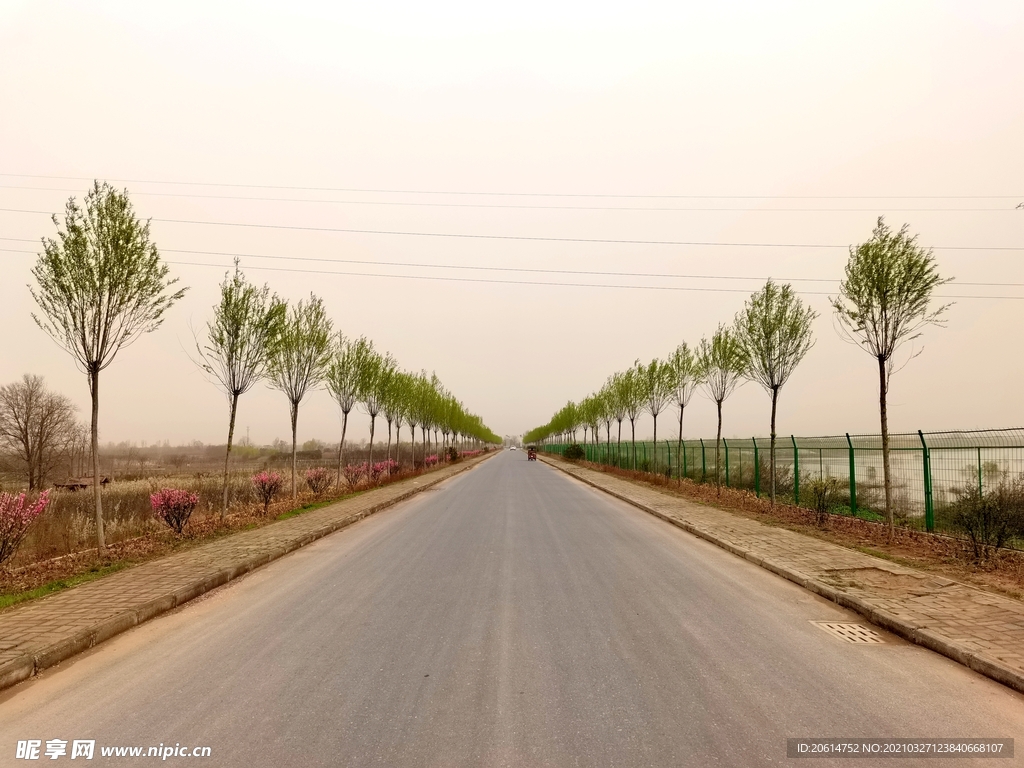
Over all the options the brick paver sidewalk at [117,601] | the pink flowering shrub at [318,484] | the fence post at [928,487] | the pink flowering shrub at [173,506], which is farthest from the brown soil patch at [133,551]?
the fence post at [928,487]

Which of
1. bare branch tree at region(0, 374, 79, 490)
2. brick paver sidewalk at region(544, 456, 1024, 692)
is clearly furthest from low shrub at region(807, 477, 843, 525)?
bare branch tree at region(0, 374, 79, 490)

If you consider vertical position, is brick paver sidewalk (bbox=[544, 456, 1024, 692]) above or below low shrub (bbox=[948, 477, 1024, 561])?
below

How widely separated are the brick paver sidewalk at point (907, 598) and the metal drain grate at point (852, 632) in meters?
0.27

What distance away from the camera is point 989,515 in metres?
9.07

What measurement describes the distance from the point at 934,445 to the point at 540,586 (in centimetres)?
876

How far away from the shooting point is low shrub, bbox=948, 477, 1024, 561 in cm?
890

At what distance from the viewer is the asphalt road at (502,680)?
11.4ft

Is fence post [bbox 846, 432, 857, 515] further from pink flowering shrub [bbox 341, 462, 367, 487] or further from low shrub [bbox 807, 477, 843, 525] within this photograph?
pink flowering shrub [bbox 341, 462, 367, 487]

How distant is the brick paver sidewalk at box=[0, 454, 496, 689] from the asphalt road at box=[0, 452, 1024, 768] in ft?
0.71

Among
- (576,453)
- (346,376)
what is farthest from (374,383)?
(576,453)

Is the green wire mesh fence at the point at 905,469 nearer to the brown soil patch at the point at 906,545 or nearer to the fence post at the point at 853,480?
the fence post at the point at 853,480

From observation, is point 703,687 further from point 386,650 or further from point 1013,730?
point 386,650

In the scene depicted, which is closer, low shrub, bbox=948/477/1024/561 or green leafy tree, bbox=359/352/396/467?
low shrub, bbox=948/477/1024/561

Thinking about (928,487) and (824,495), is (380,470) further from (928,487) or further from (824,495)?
(928,487)
